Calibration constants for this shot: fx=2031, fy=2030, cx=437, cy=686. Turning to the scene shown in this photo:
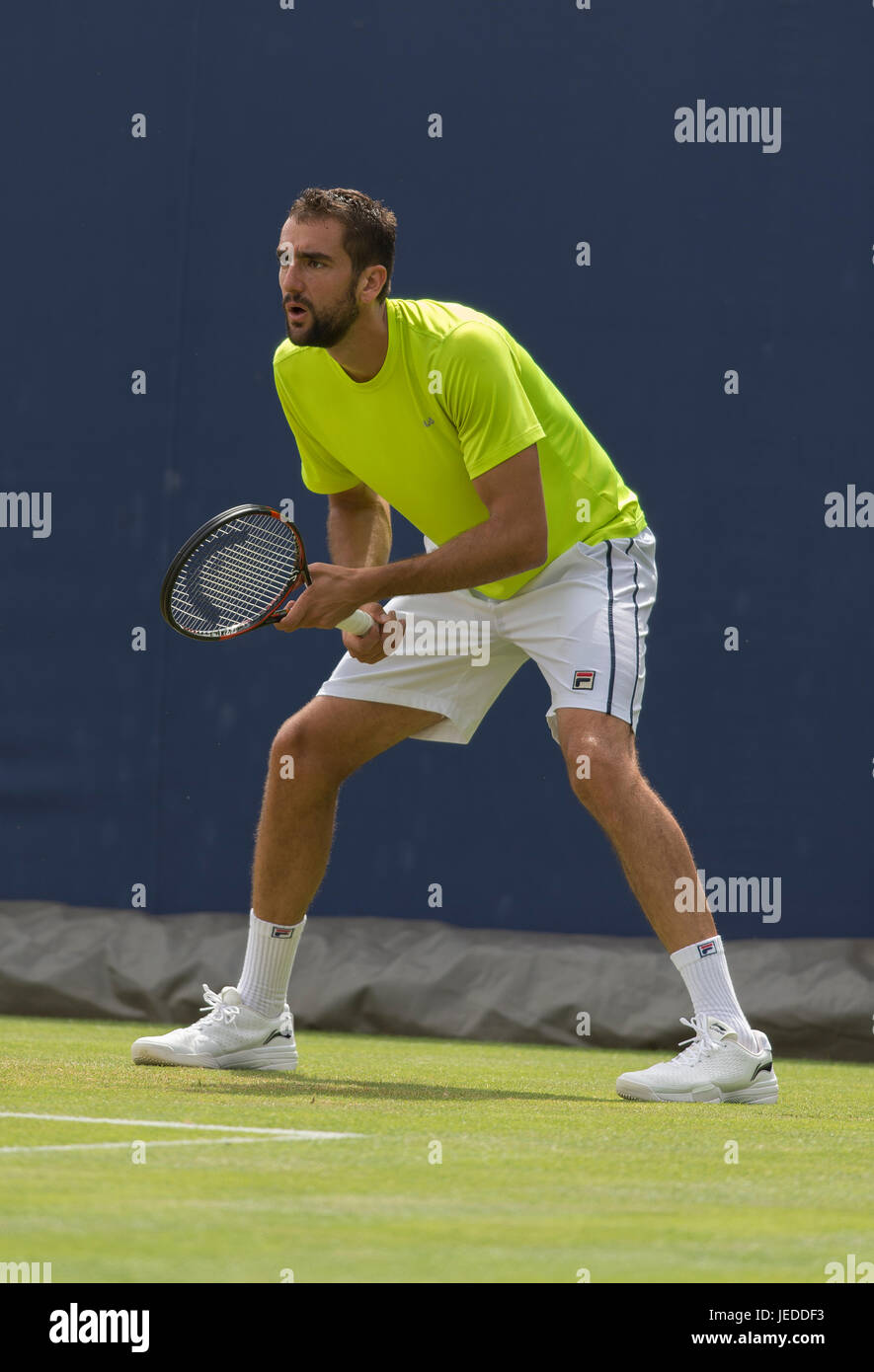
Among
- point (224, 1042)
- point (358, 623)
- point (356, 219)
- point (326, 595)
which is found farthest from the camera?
point (224, 1042)

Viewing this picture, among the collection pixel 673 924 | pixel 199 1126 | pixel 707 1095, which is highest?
pixel 673 924

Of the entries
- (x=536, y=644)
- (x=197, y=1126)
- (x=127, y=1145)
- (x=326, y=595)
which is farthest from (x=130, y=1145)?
(x=536, y=644)

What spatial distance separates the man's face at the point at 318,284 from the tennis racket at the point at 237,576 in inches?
13.5

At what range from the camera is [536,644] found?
3.85m

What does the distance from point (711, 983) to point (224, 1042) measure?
0.97 m

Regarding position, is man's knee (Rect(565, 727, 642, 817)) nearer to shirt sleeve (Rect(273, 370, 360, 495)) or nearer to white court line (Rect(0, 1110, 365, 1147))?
shirt sleeve (Rect(273, 370, 360, 495))

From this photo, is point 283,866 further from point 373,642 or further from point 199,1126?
point 199,1126

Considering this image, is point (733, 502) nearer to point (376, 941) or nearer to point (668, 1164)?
point (376, 941)

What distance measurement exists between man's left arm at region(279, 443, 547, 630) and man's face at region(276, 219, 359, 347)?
390 millimetres

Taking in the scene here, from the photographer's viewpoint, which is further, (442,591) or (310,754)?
(310,754)

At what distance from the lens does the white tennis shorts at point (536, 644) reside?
3746 millimetres

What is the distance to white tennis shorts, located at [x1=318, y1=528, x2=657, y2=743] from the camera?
3.75m
